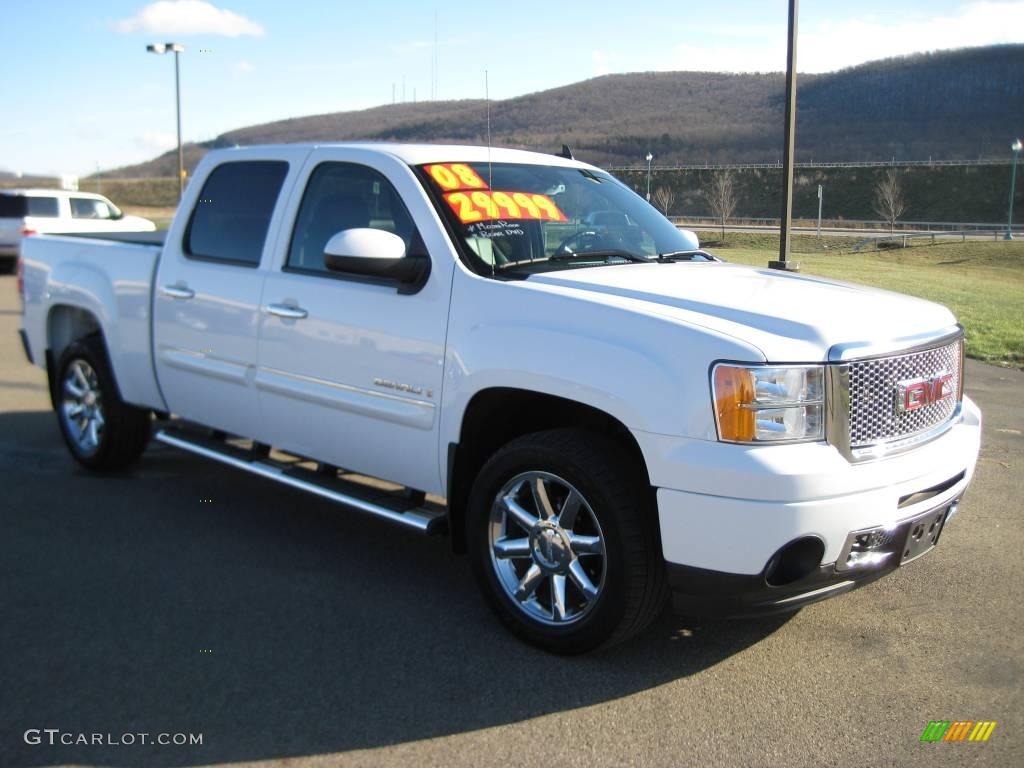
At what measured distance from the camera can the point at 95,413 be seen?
6.28 metres

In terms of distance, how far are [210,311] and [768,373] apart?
10.1 feet

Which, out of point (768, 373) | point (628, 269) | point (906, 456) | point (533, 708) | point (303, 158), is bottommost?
point (533, 708)

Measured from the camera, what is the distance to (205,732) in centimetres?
325

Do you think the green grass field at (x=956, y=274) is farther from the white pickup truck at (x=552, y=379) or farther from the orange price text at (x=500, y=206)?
the white pickup truck at (x=552, y=379)

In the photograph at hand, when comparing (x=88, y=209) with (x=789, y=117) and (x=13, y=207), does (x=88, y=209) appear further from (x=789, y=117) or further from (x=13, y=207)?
(x=789, y=117)

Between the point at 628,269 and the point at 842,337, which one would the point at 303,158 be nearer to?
the point at 628,269

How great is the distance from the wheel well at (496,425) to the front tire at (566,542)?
0.47 ft

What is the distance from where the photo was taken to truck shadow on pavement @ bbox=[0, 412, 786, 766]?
10.8 ft

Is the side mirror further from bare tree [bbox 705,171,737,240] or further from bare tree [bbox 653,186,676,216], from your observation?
A: bare tree [bbox 705,171,737,240]

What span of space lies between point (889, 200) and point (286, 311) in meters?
62.9

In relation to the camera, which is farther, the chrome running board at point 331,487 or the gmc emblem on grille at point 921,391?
the chrome running board at point 331,487

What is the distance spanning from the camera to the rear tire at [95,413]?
19.9 ft

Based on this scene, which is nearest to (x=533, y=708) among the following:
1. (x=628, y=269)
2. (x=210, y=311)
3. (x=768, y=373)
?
(x=768, y=373)

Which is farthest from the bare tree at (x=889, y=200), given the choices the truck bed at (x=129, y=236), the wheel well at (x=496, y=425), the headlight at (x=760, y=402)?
the headlight at (x=760, y=402)
